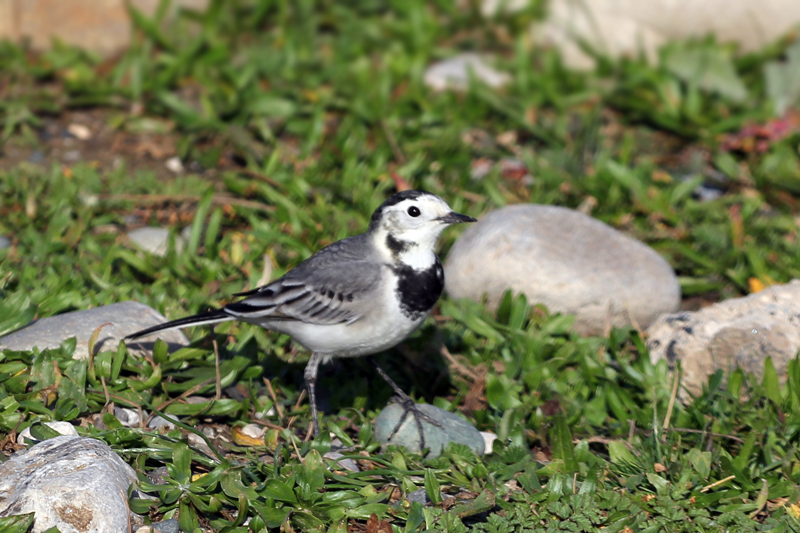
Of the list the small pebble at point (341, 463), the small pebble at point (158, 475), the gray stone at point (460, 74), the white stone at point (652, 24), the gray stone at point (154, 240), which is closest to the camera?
the small pebble at point (158, 475)

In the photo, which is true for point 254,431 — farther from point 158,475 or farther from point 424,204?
point 424,204

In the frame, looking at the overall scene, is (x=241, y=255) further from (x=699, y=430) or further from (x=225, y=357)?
(x=699, y=430)

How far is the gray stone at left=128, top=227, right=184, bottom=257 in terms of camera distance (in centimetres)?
573

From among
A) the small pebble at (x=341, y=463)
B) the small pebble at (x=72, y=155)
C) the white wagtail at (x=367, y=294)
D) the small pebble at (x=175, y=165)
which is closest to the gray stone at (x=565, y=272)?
the white wagtail at (x=367, y=294)

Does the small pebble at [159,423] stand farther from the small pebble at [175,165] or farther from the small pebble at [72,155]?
the small pebble at [72,155]

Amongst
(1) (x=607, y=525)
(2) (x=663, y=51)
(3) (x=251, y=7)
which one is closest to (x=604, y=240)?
(1) (x=607, y=525)

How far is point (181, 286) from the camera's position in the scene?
5273 millimetres

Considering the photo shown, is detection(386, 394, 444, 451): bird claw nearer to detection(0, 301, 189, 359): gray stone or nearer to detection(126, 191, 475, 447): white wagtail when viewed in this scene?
detection(126, 191, 475, 447): white wagtail

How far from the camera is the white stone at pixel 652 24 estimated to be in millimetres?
8172

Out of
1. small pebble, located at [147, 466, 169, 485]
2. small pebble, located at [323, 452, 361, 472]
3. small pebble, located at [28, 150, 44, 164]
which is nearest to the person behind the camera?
small pebble, located at [147, 466, 169, 485]

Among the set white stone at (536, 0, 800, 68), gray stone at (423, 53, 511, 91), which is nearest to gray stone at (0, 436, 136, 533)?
gray stone at (423, 53, 511, 91)

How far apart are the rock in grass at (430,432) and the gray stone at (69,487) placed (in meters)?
1.24

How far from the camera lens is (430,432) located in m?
4.18

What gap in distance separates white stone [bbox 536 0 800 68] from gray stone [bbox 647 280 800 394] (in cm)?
415
